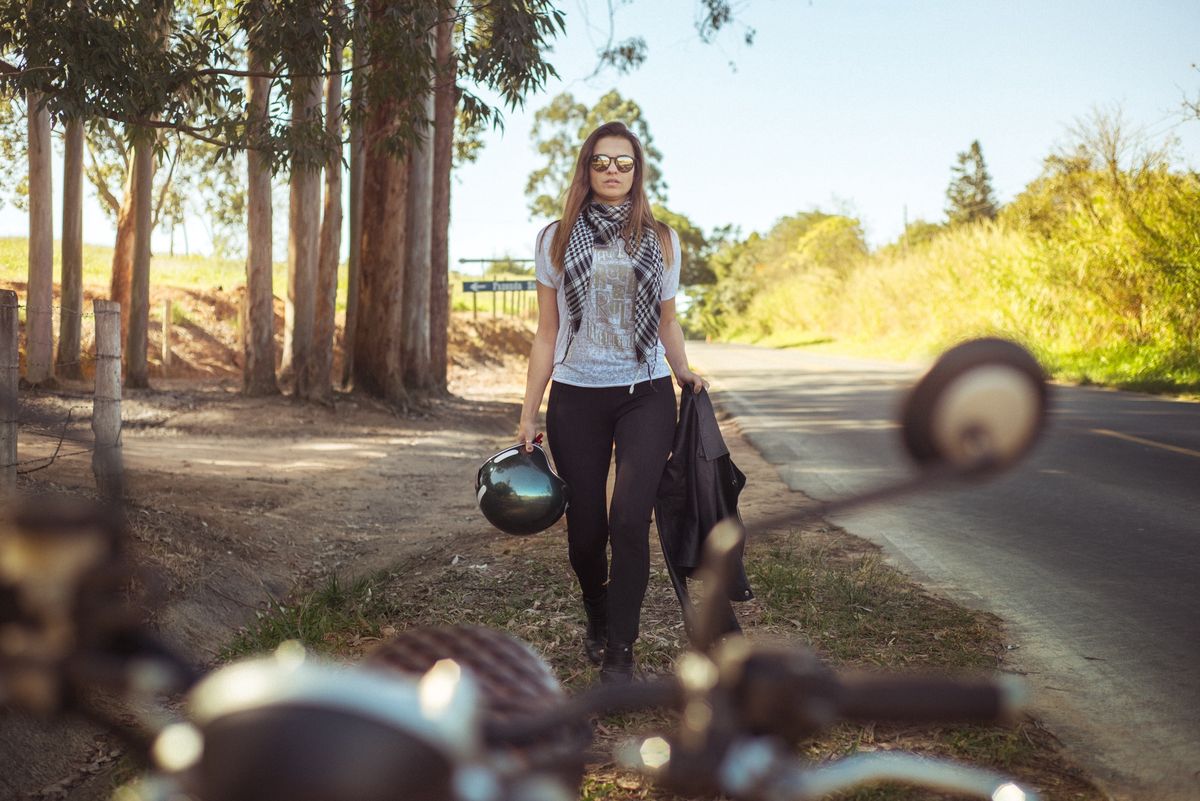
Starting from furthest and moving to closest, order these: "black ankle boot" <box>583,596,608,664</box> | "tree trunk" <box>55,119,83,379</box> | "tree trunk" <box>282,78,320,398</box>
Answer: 1. "tree trunk" <box>55,119,83,379</box>
2. "tree trunk" <box>282,78,320,398</box>
3. "black ankle boot" <box>583,596,608,664</box>

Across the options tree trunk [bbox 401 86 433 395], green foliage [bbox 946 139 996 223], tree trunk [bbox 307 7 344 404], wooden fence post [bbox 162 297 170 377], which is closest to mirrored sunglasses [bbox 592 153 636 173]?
tree trunk [bbox 307 7 344 404]

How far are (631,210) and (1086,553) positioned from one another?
3.99 metres

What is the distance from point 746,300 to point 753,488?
234 feet

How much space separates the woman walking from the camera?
419 centimetres

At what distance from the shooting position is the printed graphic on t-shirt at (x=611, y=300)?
4.23 meters

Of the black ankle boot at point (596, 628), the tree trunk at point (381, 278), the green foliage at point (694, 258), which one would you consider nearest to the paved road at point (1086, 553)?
the black ankle boot at point (596, 628)

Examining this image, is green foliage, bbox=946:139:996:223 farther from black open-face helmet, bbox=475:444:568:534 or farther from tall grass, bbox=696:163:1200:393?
black open-face helmet, bbox=475:444:568:534

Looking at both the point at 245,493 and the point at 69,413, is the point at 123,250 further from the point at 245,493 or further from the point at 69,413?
the point at 69,413

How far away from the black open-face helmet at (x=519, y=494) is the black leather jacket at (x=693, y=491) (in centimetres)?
59

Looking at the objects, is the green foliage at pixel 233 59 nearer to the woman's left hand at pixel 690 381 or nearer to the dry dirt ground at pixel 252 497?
the dry dirt ground at pixel 252 497

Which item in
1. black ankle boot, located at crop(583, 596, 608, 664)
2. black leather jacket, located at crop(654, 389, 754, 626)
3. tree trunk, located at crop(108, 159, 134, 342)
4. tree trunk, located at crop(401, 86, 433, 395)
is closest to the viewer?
black leather jacket, located at crop(654, 389, 754, 626)

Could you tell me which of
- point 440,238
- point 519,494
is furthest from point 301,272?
point 519,494

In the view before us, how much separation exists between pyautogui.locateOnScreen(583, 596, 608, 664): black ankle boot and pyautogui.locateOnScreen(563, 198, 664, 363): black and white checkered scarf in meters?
1.04

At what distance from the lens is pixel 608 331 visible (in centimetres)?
424
